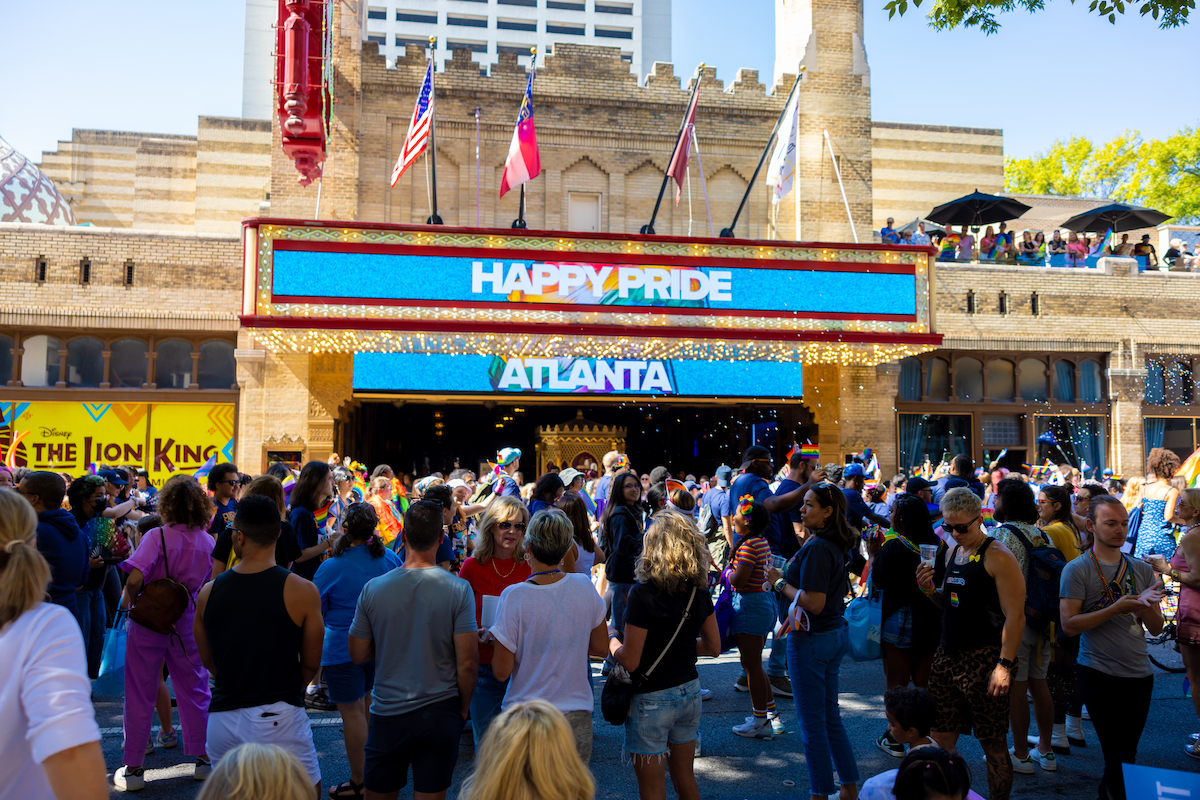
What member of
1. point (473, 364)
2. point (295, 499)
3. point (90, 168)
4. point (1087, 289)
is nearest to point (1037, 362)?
point (1087, 289)

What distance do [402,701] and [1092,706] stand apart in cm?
393

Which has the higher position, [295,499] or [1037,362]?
[1037,362]

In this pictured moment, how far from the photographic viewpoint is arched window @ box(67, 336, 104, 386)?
18.3 m

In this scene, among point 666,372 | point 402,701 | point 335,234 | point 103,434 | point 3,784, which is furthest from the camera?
point 666,372

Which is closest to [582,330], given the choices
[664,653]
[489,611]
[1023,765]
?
[1023,765]

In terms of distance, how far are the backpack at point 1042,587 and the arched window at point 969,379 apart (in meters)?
17.4

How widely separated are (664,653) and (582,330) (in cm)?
1263

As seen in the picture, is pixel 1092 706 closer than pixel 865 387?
Yes

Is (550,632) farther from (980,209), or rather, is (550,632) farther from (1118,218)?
(1118,218)

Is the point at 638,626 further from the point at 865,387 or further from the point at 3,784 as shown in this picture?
the point at 865,387

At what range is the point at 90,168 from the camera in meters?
30.6

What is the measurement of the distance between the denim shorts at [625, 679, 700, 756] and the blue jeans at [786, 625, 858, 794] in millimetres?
925

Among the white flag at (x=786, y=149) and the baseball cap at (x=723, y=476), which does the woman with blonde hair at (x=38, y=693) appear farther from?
the white flag at (x=786, y=149)

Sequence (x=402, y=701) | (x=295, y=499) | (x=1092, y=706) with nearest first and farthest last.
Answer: (x=402, y=701) < (x=1092, y=706) < (x=295, y=499)
